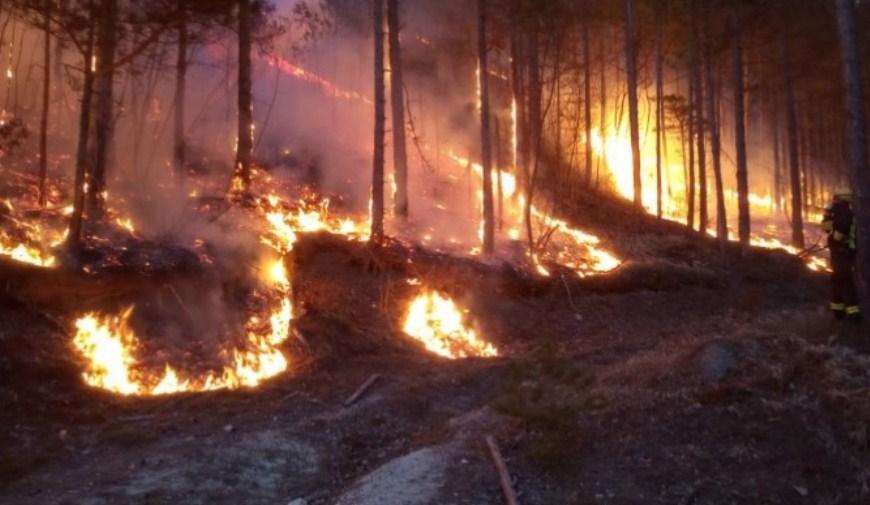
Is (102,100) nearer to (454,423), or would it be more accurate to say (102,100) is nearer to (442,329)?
(442,329)

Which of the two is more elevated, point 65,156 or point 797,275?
point 65,156

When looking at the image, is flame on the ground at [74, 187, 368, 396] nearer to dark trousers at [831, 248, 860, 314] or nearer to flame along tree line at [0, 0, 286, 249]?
flame along tree line at [0, 0, 286, 249]

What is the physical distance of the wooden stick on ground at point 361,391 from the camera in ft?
38.8

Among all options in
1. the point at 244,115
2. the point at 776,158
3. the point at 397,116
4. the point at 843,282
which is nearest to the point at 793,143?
the point at 776,158

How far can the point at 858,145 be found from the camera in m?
12.1

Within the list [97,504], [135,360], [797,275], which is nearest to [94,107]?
[135,360]

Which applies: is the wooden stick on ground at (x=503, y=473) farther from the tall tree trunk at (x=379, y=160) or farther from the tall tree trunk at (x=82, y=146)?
the tall tree trunk at (x=379, y=160)

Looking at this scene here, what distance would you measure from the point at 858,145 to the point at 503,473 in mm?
7981

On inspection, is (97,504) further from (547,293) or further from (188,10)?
(547,293)

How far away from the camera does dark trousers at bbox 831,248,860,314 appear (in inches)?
480

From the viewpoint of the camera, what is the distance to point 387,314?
55.5ft

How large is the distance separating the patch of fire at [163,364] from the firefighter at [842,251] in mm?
8771

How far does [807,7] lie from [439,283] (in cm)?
2139

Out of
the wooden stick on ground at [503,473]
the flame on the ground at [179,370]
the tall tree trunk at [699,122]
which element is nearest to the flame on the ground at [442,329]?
the flame on the ground at [179,370]
